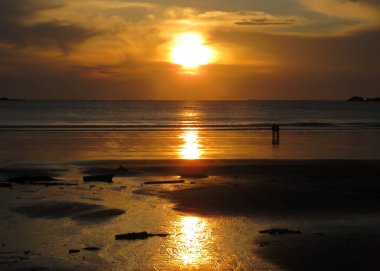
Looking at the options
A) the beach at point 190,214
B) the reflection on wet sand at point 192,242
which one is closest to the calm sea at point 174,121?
the beach at point 190,214

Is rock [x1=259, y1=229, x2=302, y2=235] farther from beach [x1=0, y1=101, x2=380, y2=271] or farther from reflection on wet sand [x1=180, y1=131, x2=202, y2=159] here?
reflection on wet sand [x1=180, y1=131, x2=202, y2=159]

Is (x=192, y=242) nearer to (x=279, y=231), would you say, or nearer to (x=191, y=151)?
(x=279, y=231)

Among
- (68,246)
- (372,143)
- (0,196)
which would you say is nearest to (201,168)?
(0,196)

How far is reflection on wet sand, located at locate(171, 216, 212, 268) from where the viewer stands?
1105 cm

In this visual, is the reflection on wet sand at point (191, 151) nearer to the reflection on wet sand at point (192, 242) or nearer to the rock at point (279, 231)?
the reflection on wet sand at point (192, 242)

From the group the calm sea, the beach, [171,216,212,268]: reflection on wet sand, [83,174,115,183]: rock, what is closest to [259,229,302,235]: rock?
the beach

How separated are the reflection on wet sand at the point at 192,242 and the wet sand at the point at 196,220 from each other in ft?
0.07

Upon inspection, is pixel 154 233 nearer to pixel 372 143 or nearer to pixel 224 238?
pixel 224 238

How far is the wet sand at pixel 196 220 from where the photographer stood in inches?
437

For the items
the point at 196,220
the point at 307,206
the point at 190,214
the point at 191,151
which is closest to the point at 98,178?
the point at 190,214

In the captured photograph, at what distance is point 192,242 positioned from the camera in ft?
41.0

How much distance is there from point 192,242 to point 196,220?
7.94 ft

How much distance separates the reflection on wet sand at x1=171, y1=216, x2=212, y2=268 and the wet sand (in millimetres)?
21

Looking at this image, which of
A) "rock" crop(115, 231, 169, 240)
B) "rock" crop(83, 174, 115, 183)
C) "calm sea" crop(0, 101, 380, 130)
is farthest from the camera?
"calm sea" crop(0, 101, 380, 130)
